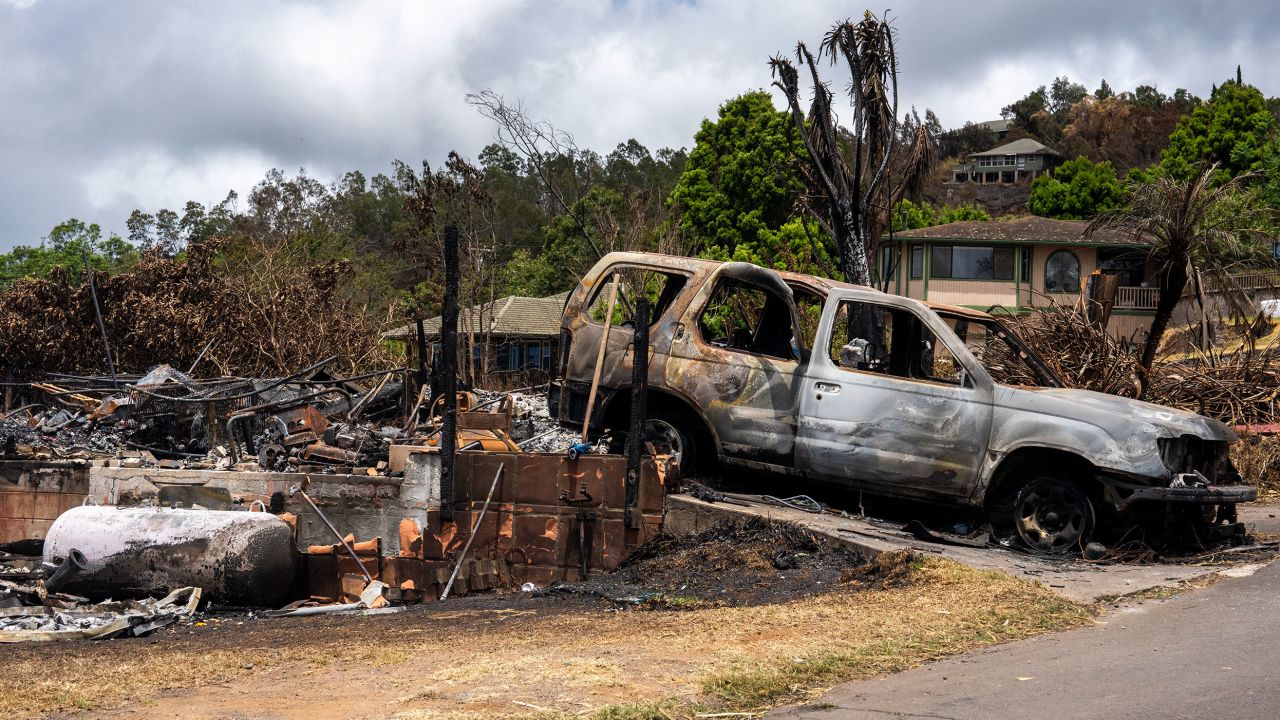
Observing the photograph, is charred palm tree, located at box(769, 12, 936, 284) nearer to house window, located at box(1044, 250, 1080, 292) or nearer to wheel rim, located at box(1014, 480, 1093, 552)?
wheel rim, located at box(1014, 480, 1093, 552)

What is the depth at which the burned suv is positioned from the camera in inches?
359

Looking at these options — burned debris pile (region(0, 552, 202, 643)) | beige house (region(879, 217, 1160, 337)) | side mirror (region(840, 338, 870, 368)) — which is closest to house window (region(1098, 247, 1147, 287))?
beige house (region(879, 217, 1160, 337))

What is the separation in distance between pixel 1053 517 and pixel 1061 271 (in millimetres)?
33002

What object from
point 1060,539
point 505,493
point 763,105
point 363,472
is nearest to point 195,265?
point 363,472

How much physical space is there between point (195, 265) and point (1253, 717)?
2104cm

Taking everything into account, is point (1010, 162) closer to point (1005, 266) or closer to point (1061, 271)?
point (1061, 271)

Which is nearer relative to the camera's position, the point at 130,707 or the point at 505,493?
the point at 130,707

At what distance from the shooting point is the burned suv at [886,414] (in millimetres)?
9125

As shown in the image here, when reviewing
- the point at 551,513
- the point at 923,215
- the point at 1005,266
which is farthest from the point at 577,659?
the point at 923,215

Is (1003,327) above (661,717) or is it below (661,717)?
above

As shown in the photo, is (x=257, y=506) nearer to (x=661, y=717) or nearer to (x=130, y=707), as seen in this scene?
(x=130, y=707)

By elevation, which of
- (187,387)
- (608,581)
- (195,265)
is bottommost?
(608,581)

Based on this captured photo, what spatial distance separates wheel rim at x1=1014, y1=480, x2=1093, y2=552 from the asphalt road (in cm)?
205

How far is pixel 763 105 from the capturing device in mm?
42156
